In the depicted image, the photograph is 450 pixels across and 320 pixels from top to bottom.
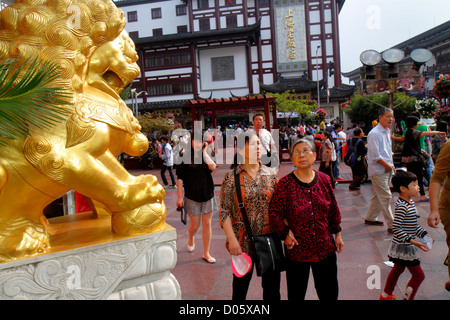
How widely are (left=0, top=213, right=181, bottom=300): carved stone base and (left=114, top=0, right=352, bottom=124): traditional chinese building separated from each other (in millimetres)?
25619

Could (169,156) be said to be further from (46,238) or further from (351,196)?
(46,238)

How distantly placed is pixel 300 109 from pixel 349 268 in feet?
70.7

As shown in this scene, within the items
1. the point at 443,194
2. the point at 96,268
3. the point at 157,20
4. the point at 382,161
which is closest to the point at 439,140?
the point at 382,161

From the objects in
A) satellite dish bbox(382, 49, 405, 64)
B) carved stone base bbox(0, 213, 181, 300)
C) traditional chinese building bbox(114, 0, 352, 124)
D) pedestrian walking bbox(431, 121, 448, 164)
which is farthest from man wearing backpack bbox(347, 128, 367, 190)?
traditional chinese building bbox(114, 0, 352, 124)

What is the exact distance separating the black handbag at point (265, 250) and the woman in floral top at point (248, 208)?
0.13 ft

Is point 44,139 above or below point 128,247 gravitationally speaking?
above

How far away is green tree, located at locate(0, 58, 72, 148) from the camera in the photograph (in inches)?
56.2

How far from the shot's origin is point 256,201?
2.10 metres

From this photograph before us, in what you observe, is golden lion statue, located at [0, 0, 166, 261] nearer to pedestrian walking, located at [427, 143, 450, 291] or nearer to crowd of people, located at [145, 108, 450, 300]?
crowd of people, located at [145, 108, 450, 300]

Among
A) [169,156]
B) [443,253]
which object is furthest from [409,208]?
[169,156]

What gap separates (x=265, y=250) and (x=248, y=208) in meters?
0.27

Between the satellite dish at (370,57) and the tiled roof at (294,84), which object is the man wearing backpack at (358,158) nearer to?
the satellite dish at (370,57)

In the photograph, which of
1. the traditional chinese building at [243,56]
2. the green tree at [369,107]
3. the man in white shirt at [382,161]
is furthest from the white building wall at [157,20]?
the man in white shirt at [382,161]

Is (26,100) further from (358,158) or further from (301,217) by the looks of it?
(358,158)
